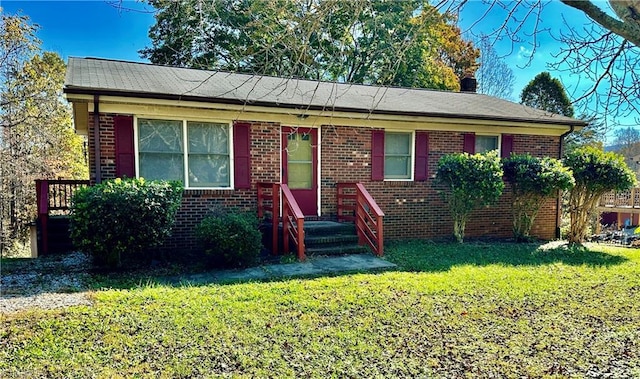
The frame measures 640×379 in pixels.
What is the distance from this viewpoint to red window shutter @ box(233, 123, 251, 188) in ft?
25.3

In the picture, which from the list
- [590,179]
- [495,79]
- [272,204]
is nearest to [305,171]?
[272,204]

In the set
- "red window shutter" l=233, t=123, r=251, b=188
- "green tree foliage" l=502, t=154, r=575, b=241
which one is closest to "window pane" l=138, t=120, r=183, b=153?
"red window shutter" l=233, t=123, r=251, b=188

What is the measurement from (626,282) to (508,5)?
4.60m

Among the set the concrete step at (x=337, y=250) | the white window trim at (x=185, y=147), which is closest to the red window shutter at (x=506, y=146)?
the concrete step at (x=337, y=250)

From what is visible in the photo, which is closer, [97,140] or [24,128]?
[97,140]

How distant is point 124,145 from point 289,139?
3169 millimetres

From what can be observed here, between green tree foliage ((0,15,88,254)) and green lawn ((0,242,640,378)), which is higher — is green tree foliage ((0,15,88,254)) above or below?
above

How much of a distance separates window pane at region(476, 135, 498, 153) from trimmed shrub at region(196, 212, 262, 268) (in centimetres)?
638

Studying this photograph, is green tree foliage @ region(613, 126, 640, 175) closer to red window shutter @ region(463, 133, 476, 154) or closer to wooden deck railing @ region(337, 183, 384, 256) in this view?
red window shutter @ region(463, 133, 476, 154)

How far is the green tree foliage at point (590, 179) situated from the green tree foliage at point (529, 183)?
1.33ft

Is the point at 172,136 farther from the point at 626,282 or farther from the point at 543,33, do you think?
the point at 626,282

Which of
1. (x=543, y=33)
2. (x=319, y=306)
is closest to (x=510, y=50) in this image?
(x=543, y=33)

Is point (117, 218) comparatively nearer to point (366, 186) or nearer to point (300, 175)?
point (300, 175)

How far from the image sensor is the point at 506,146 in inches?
389
